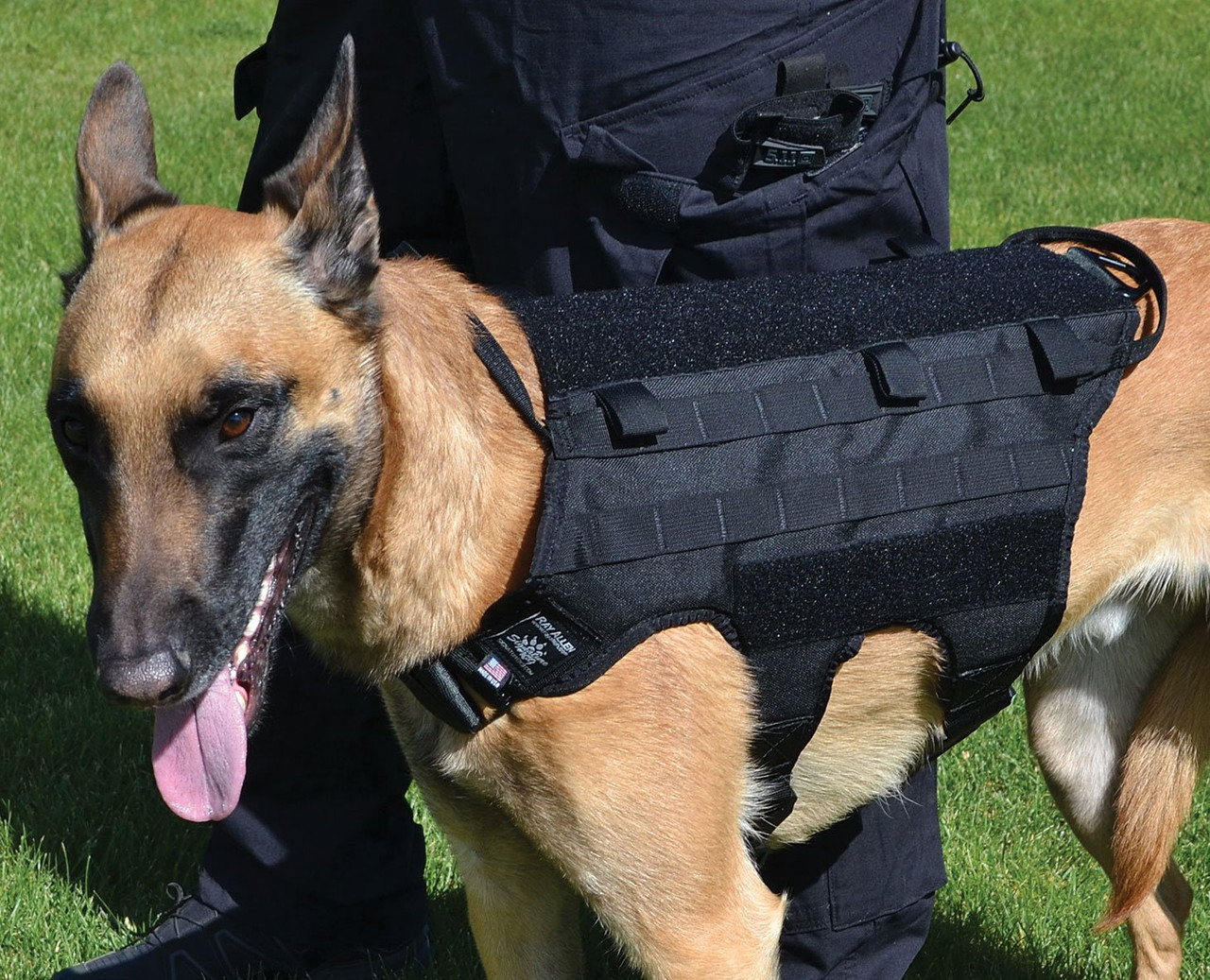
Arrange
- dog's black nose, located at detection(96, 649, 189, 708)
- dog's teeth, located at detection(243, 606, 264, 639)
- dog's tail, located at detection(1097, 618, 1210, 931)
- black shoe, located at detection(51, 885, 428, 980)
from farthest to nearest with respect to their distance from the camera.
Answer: black shoe, located at detection(51, 885, 428, 980)
dog's tail, located at detection(1097, 618, 1210, 931)
dog's teeth, located at detection(243, 606, 264, 639)
dog's black nose, located at detection(96, 649, 189, 708)

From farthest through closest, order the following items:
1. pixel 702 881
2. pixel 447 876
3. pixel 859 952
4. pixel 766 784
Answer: pixel 447 876
pixel 859 952
pixel 766 784
pixel 702 881

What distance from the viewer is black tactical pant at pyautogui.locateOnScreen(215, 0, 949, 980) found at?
2.65 m

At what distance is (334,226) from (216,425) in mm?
397

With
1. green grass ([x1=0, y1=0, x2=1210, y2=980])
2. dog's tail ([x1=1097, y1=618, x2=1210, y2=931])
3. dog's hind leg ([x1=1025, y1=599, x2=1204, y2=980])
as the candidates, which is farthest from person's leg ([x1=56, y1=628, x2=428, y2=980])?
dog's tail ([x1=1097, y1=618, x2=1210, y2=931])

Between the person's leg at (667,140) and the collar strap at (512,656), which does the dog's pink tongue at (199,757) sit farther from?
the person's leg at (667,140)

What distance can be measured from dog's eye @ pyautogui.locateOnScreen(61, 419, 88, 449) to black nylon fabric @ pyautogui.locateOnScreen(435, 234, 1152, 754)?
0.69 m

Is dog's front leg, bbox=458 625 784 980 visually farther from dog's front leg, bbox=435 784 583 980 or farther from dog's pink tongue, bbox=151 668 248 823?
dog's pink tongue, bbox=151 668 248 823

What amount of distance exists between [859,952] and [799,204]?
1.67 meters

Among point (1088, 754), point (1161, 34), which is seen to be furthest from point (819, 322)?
point (1161, 34)

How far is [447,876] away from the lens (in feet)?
12.8

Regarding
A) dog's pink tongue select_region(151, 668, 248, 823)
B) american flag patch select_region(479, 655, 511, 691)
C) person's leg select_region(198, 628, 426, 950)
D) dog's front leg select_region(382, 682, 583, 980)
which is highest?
american flag patch select_region(479, 655, 511, 691)

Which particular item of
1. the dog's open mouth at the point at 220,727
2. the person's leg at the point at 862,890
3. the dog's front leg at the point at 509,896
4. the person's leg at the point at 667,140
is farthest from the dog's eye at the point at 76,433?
the person's leg at the point at 862,890

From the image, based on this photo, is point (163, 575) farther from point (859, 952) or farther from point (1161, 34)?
point (1161, 34)

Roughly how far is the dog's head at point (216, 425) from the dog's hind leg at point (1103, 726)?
1.86 m
